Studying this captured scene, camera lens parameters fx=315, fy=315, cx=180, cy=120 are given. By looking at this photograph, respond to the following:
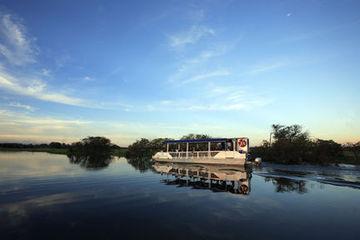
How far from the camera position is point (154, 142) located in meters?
114

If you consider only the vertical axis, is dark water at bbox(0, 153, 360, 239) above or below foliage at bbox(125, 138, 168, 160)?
below

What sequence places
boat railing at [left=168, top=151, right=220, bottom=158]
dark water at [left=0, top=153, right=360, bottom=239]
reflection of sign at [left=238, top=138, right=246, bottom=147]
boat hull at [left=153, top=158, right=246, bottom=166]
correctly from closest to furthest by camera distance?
dark water at [left=0, top=153, right=360, bottom=239] < boat hull at [left=153, top=158, right=246, bottom=166] < reflection of sign at [left=238, top=138, right=246, bottom=147] < boat railing at [left=168, top=151, right=220, bottom=158]

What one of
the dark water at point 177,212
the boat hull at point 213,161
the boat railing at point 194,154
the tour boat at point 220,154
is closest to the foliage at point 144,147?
the boat railing at point 194,154

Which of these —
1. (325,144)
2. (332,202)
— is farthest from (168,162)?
(332,202)

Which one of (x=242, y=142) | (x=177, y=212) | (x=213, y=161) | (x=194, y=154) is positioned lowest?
(x=177, y=212)

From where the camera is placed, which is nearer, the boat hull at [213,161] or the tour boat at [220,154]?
the boat hull at [213,161]

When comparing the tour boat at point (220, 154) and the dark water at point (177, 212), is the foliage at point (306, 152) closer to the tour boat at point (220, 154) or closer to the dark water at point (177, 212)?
the tour boat at point (220, 154)

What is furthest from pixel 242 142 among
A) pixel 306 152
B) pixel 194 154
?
pixel 306 152

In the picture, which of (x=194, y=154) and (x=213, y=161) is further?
(x=194, y=154)

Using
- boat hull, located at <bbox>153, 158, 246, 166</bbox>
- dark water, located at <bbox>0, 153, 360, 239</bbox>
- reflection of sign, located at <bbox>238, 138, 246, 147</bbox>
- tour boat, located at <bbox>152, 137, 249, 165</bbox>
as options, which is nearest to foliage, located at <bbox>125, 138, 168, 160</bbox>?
tour boat, located at <bbox>152, 137, 249, 165</bbox>

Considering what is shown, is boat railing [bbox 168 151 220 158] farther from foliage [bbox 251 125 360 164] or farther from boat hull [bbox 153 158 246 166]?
foliage [bbox 251 125 360 164]

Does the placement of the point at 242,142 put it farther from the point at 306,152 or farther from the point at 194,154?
the point at 306,152

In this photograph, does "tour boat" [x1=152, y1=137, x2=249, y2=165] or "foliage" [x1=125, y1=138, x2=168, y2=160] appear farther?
"foliage" [x1=125, y1=138, x2=168, y2=160]

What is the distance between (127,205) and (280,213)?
8270 millimetres
